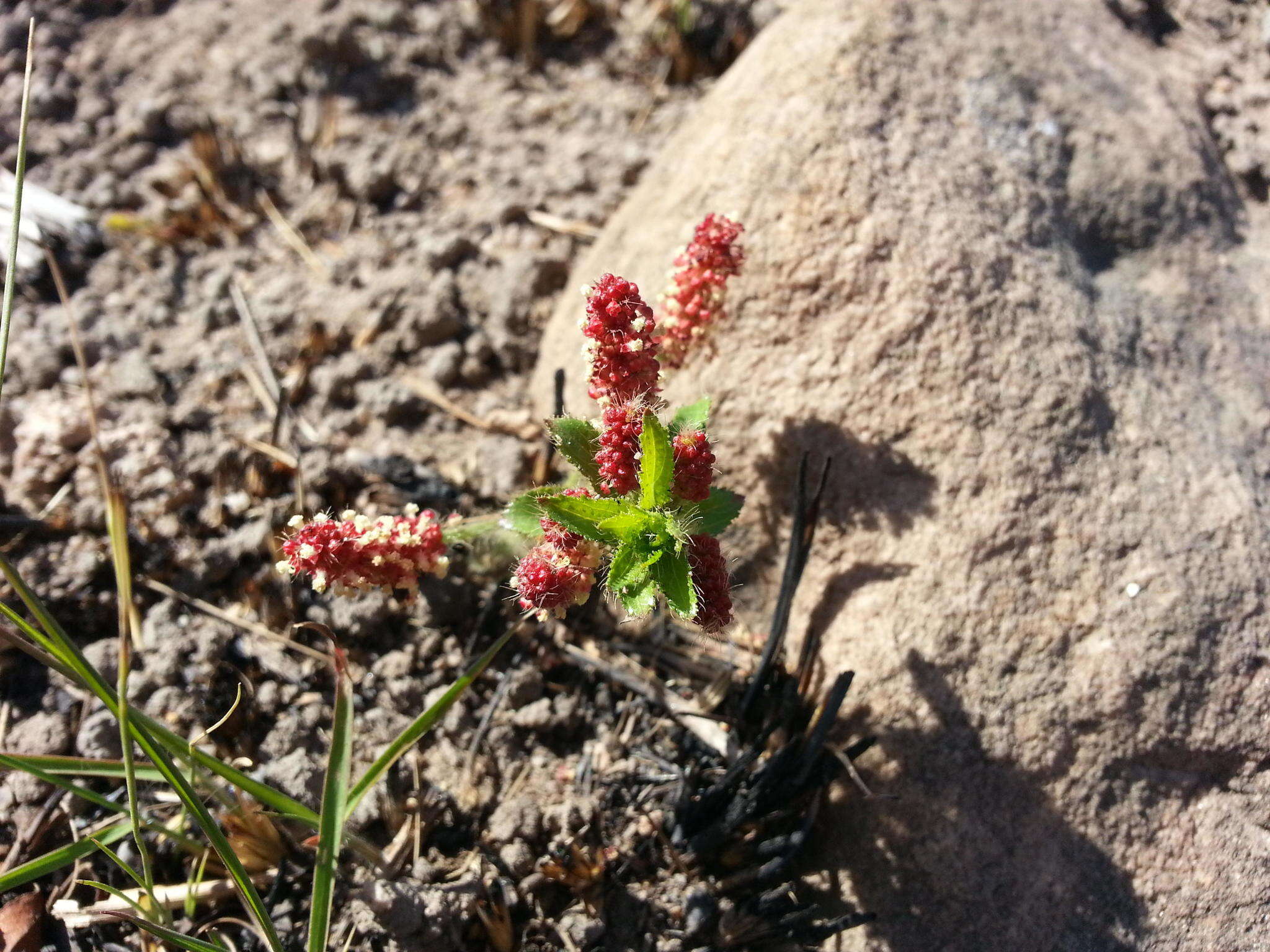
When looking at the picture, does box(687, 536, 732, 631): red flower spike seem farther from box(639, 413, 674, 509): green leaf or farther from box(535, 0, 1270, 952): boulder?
box(535, 0, 1270, 952): boulder

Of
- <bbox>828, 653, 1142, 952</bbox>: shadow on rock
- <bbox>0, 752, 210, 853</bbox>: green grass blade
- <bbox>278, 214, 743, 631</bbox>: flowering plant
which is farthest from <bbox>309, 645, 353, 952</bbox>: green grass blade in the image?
<bbox>828, 653, 1142, 952</bbox>: shadow on rock

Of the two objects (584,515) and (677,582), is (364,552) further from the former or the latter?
→ (677,582)

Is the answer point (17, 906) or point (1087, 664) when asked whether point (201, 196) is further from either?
point (1087, 664)

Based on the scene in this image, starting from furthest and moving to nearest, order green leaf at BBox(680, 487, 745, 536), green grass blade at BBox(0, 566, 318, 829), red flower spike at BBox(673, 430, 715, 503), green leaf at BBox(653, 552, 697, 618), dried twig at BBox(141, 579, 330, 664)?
1. dried twig at BBox(141, 579, 330, 664)
2. green leaf at BBox(680, 487, 745, 536)
3. red flower spike at BBox(673, 430, 715, 503)
4. green leaf at BBox(653, 552, 697, 618)
5. green grass blade at BBox(0, 566, 318, 829)

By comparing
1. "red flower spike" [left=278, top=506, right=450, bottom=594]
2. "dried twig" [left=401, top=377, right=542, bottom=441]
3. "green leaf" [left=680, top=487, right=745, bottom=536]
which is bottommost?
"dried twig" [left=401, top=377, right=542, bottom=441]

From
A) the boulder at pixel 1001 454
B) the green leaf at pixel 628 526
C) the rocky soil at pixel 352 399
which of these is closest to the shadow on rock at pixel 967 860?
the boulder at pixel 1001 454

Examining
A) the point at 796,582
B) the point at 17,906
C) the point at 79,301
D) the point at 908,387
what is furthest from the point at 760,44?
the point at 17,906

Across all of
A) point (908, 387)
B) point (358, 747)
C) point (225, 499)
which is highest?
point (908, 387)
